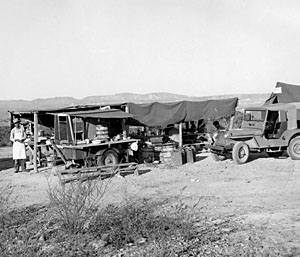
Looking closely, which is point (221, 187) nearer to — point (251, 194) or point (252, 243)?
point (251, 194)

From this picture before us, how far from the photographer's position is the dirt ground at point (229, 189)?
23.8ft

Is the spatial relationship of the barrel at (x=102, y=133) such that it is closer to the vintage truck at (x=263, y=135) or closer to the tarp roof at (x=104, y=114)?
the tarp roof at (x=104, y=114)

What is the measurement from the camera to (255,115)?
15.6m

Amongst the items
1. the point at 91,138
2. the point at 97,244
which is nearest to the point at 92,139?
the point at 91,138

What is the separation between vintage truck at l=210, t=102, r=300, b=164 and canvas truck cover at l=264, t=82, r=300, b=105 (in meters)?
3.25

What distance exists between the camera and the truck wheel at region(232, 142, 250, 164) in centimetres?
1468

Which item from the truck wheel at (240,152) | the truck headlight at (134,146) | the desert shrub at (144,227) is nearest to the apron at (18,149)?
the truck headlight at (134,146)

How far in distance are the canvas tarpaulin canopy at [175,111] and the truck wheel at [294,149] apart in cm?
402

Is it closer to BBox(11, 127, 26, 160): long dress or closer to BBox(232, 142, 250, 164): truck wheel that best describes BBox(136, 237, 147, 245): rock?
BBox(232, 142, 250, 164): truck wheel

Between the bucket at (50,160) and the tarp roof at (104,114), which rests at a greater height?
the tarp roof at (104,114)

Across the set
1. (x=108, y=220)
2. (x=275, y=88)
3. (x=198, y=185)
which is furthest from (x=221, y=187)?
(x=275, y=88)

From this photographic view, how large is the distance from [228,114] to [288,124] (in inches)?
160

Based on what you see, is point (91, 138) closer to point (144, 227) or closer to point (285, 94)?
point (144, 227)

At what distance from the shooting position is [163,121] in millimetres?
17016
